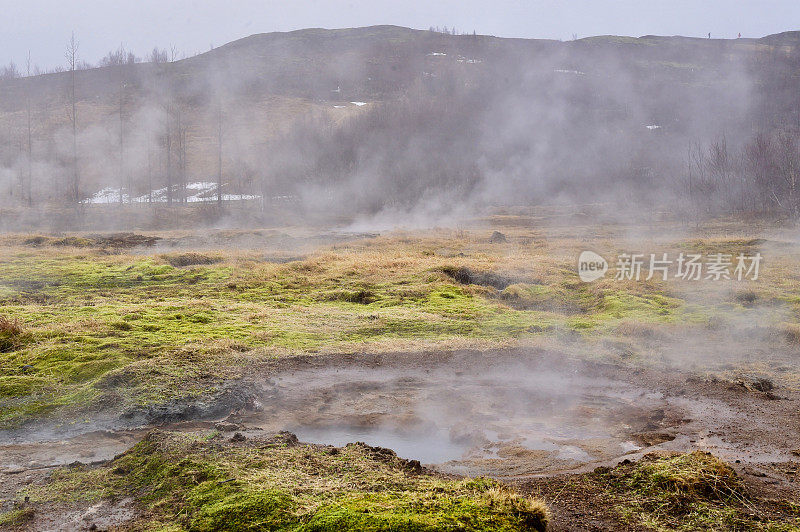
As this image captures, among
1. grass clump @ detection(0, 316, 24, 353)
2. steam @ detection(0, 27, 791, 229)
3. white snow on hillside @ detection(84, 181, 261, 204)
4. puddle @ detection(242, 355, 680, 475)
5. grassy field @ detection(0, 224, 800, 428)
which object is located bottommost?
puddle @ detection(242, 355, 680, 475)

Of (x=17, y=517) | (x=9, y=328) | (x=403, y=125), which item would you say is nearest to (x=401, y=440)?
(x=17, y=517)

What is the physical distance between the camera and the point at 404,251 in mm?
28469

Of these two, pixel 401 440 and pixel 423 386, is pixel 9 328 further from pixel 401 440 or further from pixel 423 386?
pixel 401 440

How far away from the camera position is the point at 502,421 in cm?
882

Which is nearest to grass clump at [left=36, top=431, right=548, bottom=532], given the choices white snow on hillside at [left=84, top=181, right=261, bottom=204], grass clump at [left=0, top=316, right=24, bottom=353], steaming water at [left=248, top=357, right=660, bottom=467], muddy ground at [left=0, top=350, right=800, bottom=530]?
muddy ground at [left=0, top=350, right=800, bottom=530]

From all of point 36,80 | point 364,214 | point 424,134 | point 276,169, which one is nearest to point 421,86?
point 424,134

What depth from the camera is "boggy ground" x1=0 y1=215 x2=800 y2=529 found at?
5.86 meters

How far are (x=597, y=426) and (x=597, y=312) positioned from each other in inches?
331

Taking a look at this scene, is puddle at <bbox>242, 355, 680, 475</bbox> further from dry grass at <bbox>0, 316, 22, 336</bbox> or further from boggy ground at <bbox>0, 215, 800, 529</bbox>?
dry grass at <bbox>0, 316, 22, 336</bbox>

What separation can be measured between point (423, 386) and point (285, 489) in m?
5.03

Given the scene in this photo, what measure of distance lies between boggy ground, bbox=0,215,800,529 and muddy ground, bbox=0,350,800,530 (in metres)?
0.04

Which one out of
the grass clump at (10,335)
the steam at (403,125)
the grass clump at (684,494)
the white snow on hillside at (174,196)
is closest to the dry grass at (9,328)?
the grass clump at (10,335)

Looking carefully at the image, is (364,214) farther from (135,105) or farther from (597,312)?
(135,105)

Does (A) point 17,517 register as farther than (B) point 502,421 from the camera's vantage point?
No
